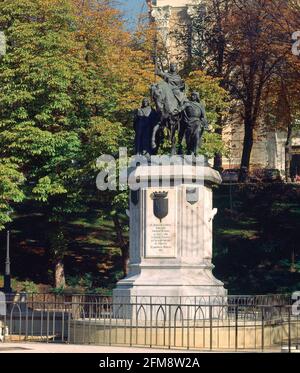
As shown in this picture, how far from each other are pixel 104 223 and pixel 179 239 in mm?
28154

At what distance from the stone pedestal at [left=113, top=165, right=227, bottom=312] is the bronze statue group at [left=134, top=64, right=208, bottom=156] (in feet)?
4.15

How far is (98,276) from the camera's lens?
167 feet

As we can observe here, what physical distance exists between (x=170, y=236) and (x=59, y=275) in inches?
753

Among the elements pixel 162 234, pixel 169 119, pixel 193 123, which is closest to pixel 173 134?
pixel 169 119

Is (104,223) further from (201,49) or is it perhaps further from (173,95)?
(173,95)

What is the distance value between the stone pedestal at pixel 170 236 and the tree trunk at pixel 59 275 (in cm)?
1792

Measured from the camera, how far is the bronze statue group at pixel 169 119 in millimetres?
31438

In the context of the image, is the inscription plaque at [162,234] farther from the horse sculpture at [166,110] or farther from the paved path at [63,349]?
the paved path at [63,349]

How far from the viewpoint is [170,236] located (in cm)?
3006

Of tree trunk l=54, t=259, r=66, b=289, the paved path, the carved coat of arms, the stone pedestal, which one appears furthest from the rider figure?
tree trunk l=54, t=259, r=66, b=289

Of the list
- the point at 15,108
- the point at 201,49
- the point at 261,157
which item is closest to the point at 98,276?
the point at 15,108

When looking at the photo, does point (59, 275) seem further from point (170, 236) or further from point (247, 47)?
point (170, 236)

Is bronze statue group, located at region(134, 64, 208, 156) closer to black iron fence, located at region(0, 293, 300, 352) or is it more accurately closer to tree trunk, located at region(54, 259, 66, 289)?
black iron fence, located at region(0, 293, 300, 352)

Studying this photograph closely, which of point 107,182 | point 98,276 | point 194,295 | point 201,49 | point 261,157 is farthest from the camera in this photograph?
point 261,157
